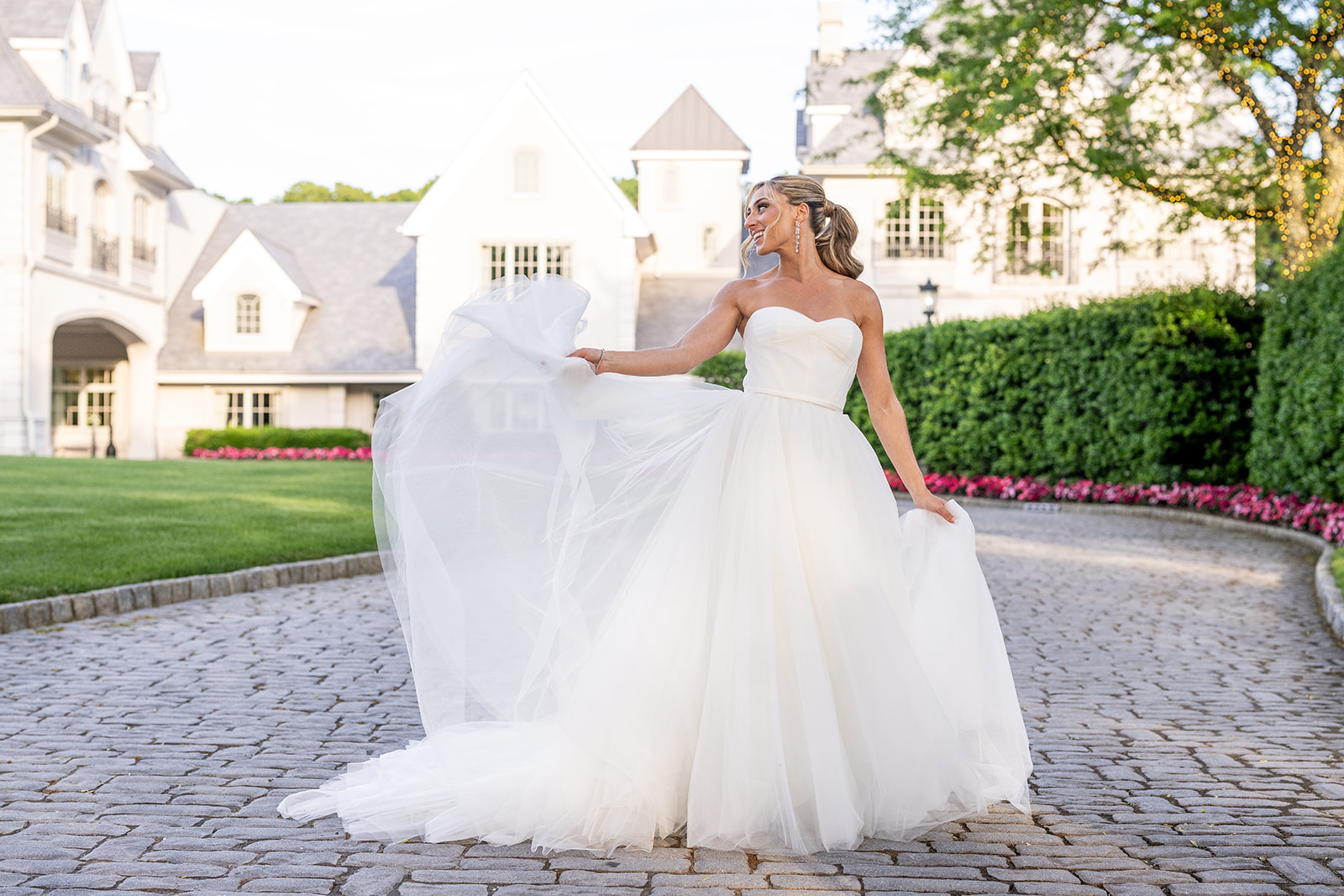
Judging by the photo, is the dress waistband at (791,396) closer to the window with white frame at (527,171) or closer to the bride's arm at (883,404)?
the bride's arm at (883,404)

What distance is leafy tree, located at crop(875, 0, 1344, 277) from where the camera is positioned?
15.3 metres

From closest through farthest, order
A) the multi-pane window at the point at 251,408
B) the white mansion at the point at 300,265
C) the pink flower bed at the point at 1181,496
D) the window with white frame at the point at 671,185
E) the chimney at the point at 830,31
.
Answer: the pink flower bed at the point at 1181,496 → the white mansion at the point at 300,265 → the multi-pane window at the point at 251,408 → the chimney at the point at 830,31 → the window with white frame at the point at 671,185

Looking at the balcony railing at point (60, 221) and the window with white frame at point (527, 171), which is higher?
the window with white frame at point (527, 171)

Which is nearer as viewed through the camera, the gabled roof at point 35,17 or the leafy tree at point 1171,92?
the leafy tree at point 1171,92

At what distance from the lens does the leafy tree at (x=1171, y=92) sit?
602 inches

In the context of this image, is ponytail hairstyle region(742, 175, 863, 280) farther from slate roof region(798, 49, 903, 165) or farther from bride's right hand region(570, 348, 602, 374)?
slate roof region(798, 49, 903, 165)

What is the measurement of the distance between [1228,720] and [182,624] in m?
6.57

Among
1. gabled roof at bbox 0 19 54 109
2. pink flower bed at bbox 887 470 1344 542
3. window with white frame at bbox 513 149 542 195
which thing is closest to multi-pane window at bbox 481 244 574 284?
window with white frame at bbox 513 149 542 195

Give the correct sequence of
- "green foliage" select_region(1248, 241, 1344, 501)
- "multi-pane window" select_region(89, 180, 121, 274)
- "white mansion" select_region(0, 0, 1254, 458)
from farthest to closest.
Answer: "multi-pane window" select_region(89, 180, 121, 274)
"white mansion" select_region(0, 0, 1254, 458)
"green foliage" select_region(1248, 241, 1344, 501)

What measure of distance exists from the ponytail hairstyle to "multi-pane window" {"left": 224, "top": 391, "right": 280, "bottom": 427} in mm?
33841

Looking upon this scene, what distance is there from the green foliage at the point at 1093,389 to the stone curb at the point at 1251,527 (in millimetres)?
723

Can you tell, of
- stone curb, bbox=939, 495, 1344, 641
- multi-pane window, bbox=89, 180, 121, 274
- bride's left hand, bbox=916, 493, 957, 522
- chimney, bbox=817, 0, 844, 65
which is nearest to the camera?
bride's left hand, bbox=916, 493, 957, 522

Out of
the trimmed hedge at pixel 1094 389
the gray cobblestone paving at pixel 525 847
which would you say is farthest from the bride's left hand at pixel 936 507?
the trimmed hedge at pixel 1094 389

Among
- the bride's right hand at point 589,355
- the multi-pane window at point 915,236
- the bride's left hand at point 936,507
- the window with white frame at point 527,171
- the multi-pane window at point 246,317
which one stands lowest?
the bride's left hand at point 936,507
